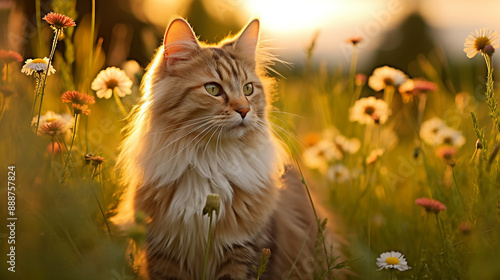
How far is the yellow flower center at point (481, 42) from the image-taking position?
152 centimetres

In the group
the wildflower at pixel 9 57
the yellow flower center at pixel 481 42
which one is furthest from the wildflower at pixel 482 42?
the wildflower at pixel 9 57

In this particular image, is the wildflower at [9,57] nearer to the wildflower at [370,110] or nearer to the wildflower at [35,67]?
the wildflower at [35,67]

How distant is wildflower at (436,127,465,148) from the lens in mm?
2393

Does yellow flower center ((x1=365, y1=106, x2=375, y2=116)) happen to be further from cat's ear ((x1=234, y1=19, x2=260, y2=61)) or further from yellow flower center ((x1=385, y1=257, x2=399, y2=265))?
yellow flower center ((x1=385, y1=257, x2=399, y2=265))

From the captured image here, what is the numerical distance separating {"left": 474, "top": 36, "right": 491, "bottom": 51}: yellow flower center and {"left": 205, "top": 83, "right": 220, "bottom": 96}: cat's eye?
1026mm

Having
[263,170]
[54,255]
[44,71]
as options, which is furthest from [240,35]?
[54,255]

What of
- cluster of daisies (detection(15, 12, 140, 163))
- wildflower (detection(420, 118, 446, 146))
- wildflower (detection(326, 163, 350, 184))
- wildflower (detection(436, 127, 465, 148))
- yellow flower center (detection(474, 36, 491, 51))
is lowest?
cluster of daisies (detection(15, 12, 140, 163))

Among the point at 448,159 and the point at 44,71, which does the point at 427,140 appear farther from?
the point at 44,71

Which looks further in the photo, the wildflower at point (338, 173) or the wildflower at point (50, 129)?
the wildflower at point (338, 173)

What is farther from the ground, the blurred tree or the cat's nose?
the blurred tree

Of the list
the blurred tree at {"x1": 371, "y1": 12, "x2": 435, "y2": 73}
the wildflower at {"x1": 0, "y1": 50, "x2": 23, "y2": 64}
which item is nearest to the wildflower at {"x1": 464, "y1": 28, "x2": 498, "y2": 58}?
the wildflower at {"x1": 0, "y1": 50, "x2": 23, "y2": 64}

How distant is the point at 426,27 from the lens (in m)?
9.30

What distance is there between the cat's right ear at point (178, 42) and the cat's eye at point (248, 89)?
12.0 inches

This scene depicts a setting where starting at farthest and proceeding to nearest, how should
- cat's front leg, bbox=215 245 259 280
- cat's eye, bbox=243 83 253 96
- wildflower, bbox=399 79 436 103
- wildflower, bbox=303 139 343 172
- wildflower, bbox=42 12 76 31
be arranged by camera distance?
wildflower, bbox=303 139 343 172, wildflower, bbox=399 79 436 103, cat's eye, bbox=243 83 253 96, cat's front leg, bbox=215 245 259 280, wildflower, bbox=42 12 76 31
